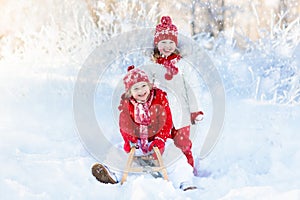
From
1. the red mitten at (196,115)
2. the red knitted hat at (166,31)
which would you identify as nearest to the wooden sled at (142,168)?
the red mitten at (196,115)

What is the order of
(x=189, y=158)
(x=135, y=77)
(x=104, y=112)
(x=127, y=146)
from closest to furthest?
(x=135, y=77) < (x=127, y=146) < (x=189, y=158) < (x=104, y=112)

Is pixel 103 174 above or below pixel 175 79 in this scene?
below

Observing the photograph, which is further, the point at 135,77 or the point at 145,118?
the point at 145,118

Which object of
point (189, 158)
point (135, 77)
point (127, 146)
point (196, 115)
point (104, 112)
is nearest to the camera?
point (135, 77)

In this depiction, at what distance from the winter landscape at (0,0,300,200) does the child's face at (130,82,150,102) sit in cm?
64

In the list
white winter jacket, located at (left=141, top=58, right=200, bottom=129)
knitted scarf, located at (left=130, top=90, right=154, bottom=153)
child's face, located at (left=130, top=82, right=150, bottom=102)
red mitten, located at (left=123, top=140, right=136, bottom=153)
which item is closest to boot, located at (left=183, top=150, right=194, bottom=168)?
white winter jacket, located at (left=141, top=58, right=200, bottom=129)

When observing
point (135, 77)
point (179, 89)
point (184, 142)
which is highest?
point (135, 77)

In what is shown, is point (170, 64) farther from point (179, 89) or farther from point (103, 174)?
point (103, 174)

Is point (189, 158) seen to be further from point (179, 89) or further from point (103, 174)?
point (103, 174)

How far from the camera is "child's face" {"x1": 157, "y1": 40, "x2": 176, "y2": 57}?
3.54 m

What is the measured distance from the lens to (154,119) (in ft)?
10.9

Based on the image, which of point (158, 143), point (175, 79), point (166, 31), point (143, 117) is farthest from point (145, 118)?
point (166, 31)

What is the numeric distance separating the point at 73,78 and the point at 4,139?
1855 millimetres

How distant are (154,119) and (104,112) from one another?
1.51 meters
